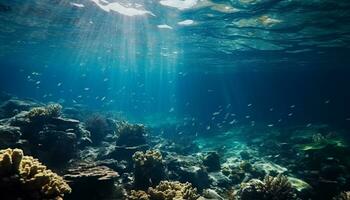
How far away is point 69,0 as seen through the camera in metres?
23.3

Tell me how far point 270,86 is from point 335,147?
5537cm

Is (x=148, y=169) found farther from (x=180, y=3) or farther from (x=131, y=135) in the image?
(x=180, y=3)

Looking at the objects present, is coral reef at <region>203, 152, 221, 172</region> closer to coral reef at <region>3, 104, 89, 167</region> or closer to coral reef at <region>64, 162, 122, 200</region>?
coral reef at <region>3, 104, 89, 167</region>

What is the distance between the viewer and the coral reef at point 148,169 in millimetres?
11578

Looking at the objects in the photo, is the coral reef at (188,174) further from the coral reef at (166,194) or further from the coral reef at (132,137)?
the coral reef at (166,194)

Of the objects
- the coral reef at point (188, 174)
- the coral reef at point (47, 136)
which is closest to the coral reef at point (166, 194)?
the coral reef at point (188, 174)

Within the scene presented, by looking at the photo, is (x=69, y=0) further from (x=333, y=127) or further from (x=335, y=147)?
(x=333, y=127)

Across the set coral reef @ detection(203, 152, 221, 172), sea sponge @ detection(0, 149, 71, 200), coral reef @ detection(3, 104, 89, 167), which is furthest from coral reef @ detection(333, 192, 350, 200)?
coral reef @ detection(3, 104, 89, 167)

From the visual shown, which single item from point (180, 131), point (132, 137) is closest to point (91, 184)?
point (132, 137)

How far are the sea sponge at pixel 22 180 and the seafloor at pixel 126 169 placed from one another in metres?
0.02

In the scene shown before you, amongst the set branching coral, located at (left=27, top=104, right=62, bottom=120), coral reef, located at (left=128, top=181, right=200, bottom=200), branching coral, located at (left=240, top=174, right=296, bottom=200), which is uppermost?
coral reef, located at (left=128, top=181, right=200, bottom=200)

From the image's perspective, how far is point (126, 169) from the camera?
1368 centimetres

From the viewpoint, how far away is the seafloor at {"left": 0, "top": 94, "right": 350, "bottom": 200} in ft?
20.7

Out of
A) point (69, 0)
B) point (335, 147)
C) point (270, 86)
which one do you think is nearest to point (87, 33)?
point (69, 0)
